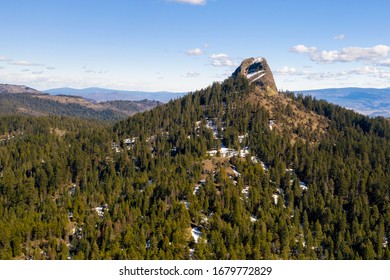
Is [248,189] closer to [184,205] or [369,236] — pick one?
[184,205]

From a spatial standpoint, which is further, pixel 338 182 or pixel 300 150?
pixel 300 150

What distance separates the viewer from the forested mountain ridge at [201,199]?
106125mm

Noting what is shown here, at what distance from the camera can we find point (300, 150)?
183625 mm

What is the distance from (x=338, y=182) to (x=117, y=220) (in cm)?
9875

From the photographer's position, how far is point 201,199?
130 m

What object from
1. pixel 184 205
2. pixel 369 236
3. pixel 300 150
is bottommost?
pixel 369 236

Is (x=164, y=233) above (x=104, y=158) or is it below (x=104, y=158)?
below

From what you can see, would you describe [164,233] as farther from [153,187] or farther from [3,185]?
[3,185]

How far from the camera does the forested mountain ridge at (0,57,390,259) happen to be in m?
106

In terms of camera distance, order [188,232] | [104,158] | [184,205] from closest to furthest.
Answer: [188,232], [184,205], [104,158]

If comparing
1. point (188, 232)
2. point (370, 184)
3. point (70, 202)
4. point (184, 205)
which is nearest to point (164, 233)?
point (188, 232)

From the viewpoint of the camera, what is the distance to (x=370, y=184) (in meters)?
151

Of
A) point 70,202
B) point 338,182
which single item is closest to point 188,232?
point 70,202

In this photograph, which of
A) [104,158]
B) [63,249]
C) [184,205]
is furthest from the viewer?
[104,158]
